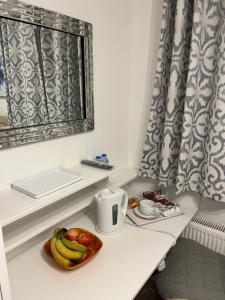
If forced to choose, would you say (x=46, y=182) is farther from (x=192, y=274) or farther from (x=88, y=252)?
(x=192, y=274)

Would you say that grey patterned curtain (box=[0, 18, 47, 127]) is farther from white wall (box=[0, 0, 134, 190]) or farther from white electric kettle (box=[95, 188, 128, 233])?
white electric kettle (box=[95, 188, 128, 233])

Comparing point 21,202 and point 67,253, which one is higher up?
point 21,202

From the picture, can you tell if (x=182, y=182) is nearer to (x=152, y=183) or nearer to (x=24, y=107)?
(x=152, y=183)

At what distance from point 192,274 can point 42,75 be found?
1.33 meters

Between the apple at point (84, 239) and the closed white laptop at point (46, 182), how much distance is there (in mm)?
283

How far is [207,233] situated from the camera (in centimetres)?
157

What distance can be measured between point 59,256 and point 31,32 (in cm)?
104

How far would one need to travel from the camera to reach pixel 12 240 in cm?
104

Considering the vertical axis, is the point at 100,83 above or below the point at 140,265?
above

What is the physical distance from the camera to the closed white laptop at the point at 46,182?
1.06 m

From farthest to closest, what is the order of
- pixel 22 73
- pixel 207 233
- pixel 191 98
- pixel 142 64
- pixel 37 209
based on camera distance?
1. pixel 142 64
2. pixel 207 233
3. pixel 191 98
4. pixel 22 73
5. pixel 37 209

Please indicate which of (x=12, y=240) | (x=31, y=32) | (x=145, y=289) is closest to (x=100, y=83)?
(x=31, y=32)

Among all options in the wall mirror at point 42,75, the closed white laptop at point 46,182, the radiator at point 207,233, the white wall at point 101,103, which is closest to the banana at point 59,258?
the closed white laptop at point 46,182

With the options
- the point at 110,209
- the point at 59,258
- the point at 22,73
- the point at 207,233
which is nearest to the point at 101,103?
the point at 22,73
